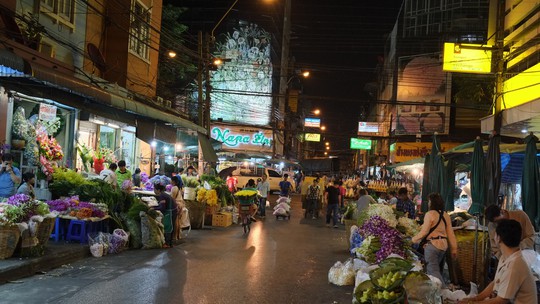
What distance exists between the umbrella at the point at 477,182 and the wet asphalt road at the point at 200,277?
2.93m

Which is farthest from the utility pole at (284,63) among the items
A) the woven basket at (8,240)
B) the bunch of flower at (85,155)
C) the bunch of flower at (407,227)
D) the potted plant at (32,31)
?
the woven basket at (8,240)

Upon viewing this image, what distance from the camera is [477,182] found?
955 cm

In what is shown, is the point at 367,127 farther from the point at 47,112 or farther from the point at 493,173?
the point at 493,173

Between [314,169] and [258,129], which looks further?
[314,169]

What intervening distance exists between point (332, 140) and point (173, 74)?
95288 millimetres

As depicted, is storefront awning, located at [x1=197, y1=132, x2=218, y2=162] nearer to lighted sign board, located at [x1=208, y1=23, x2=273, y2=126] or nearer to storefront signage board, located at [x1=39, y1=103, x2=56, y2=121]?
storefront signage board, located at [x1=39, y1=103, x2=56, y2=121]

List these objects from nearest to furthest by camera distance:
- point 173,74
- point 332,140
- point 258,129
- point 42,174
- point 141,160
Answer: point 42,174 → point 141,160 → point 173,74 → point 258,129 → point 332,140

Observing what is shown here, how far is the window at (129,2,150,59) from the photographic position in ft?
67.4

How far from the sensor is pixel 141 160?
72.7ft

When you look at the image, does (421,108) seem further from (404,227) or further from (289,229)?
(404,227)

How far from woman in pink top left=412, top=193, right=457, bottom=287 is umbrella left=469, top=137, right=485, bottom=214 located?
155cm

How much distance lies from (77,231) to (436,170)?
30.1ft

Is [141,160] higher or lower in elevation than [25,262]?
higher

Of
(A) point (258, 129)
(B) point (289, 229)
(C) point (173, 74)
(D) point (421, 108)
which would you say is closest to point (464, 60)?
(B) point (289, 229)
